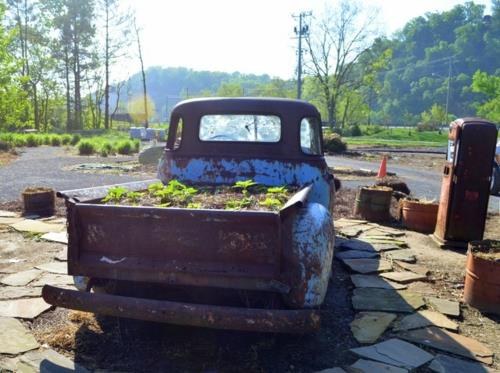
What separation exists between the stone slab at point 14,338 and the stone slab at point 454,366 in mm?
2669

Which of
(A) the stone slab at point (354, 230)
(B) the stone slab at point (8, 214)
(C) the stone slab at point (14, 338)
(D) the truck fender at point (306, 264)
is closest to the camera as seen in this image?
(D) the truck fender at point (306, 264)

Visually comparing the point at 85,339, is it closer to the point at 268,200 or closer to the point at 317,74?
the point at 268,200

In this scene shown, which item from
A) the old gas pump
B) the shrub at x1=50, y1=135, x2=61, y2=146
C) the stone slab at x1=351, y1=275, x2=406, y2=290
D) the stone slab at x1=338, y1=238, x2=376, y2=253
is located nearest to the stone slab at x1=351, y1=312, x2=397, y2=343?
the stone slab at x1=351, y1=275, x2=406, y2=290

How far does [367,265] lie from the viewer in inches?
183

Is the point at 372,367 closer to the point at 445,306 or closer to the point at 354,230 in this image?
the point at 445,306

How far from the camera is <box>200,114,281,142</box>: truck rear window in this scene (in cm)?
434

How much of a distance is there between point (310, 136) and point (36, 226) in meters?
4.13

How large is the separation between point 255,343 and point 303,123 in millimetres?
2252

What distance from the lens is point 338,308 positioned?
3.61 metres

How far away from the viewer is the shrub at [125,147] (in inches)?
794

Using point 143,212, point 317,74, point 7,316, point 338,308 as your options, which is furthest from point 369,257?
point 317,74

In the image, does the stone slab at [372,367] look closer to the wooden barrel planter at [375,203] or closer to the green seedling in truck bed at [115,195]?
the green seedling in truck bed at [115,195]

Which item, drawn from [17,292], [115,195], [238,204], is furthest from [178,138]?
[17,292]

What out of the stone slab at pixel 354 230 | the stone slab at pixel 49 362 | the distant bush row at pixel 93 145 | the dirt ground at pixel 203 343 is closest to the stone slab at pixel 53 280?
the dirt ground at pixel 203 343
